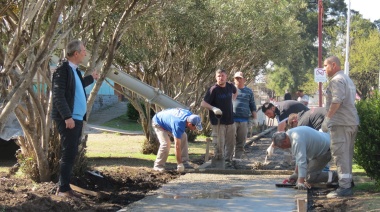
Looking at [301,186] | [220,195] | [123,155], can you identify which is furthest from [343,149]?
[123,155]

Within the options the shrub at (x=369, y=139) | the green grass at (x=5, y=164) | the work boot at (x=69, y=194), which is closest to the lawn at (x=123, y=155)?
the green grass at (x=5, y=164)

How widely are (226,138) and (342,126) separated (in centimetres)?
434

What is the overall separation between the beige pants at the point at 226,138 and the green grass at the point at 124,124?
64.0 ft

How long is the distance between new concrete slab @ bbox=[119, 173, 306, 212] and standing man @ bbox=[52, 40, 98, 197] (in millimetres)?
930

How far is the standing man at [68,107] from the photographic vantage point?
851 cm

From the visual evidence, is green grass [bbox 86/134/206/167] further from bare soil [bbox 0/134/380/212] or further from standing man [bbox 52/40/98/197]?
standing man [bbox 52/40/98/197]

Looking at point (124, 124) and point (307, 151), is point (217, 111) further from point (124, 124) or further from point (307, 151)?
point (124, 124)

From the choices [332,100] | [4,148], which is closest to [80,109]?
[332,100]

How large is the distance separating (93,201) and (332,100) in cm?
352

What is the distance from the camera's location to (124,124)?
36.5 metres

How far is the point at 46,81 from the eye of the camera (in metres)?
9.95

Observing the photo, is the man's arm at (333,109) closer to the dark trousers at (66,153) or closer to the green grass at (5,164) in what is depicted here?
the dark trousers at (66,153)

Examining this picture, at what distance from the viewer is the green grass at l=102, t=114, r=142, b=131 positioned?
112ft

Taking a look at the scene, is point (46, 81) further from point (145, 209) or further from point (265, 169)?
point (265, 169)
